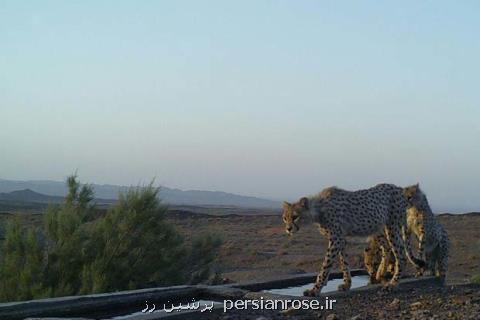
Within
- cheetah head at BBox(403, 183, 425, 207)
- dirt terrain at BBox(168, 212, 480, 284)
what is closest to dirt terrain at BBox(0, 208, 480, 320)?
dirt terrain at BBox(168, 212, 480, 284)

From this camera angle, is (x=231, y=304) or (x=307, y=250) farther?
(x=307, y=250)

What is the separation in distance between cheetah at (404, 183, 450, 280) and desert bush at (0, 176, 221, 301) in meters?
4.68

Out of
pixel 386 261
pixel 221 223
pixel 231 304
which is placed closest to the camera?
pixel 231 304

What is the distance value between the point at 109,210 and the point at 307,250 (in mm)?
15678

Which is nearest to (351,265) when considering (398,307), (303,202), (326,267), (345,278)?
(345,278)

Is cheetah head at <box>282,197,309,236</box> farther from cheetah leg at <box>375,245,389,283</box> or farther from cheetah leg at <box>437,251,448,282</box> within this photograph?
cheetah leg at <box>437,251,448,282</box>

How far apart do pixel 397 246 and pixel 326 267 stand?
1.65 m

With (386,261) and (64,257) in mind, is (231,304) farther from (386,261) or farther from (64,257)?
(64,257)

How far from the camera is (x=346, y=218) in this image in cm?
945

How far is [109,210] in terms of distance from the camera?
13.1 m

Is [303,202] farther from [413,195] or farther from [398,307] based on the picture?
[413,195]

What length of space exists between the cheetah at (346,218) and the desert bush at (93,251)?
364 cm

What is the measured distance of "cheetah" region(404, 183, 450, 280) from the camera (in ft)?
36.0

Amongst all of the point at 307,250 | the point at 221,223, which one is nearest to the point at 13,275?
the point at 307,250
